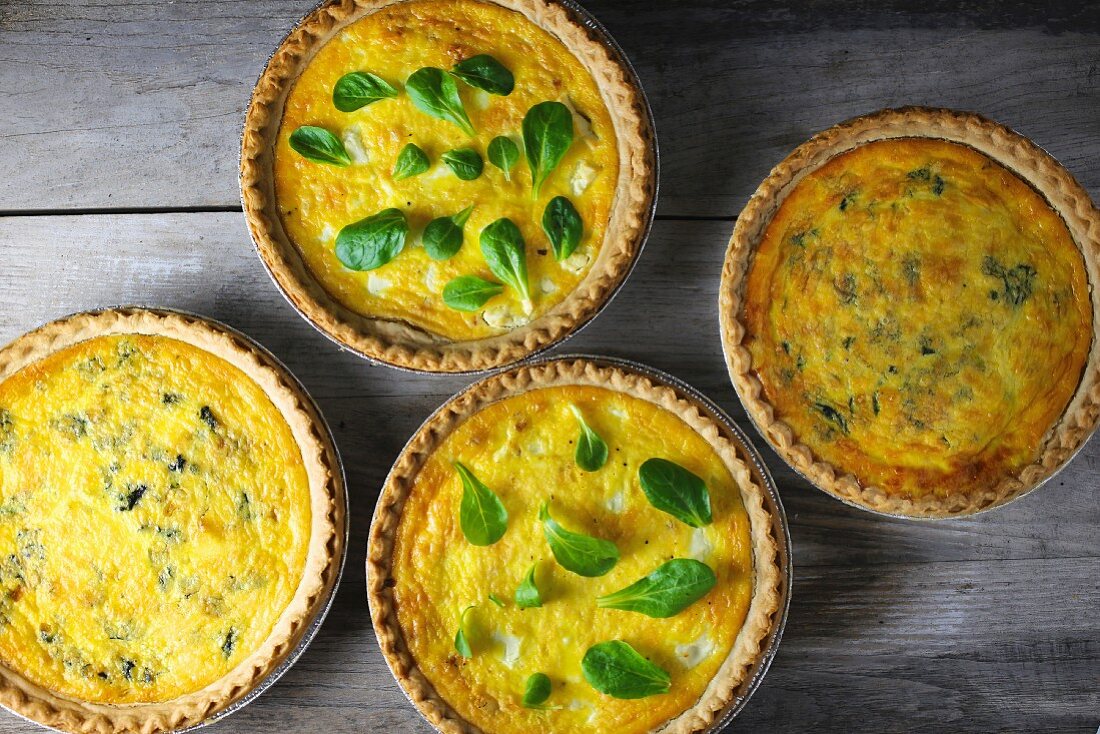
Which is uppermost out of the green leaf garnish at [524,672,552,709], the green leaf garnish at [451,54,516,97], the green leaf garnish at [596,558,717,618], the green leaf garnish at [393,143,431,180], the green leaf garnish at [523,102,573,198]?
the green leaf garnish at [451,54,516,97]

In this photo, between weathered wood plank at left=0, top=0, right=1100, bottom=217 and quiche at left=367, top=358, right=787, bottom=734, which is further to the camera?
weathered wood plank at left=0, top=0, right=1100, bottom=217

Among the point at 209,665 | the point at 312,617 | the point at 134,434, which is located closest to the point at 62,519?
the point at 134,434

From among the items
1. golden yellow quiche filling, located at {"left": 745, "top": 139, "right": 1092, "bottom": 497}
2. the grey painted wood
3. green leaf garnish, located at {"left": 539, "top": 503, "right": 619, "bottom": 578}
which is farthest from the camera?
the grey painted wood

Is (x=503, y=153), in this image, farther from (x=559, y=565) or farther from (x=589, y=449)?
(x=559, y=565)

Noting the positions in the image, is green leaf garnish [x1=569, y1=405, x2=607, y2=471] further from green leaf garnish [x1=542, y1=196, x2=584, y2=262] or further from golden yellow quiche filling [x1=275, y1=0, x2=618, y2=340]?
green leaf garnish [x1=542, y1=196, x2=584, y2=262]

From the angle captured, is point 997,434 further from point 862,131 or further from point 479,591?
point 479,591

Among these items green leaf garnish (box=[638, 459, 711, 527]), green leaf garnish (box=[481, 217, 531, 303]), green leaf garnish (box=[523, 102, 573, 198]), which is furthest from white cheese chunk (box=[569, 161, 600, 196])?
green leaf garnish (box=[638, 459, 711, 527])

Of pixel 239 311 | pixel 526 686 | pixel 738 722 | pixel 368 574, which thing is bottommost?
pixel 738 722

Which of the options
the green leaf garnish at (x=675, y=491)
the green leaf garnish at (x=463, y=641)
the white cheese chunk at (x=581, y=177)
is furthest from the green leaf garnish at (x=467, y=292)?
the green leaf garnish at (x=463, y=641)
